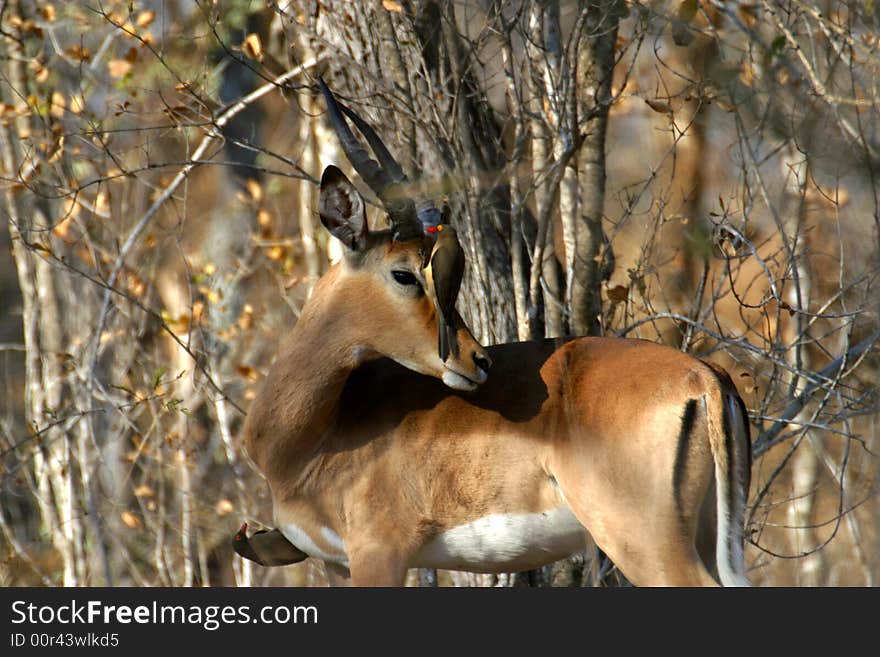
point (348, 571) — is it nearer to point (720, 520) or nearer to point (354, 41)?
point (720, 520)

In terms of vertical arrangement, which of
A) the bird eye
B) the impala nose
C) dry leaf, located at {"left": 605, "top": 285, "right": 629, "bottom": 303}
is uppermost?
dry leaf, located at {"left": 605, "top": 285, "right": 629, "bottom": 303}

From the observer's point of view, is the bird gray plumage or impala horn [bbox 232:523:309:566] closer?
the bird gray plumage

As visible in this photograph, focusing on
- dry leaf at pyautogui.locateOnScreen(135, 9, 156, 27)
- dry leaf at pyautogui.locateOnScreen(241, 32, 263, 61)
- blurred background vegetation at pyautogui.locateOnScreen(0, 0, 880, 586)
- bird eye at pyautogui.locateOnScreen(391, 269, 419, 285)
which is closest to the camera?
bird eye at pyautogui.locateOnScreen(391, 269, 419, 285)

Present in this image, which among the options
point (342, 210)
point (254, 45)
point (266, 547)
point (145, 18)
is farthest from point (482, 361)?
point (145, 18)

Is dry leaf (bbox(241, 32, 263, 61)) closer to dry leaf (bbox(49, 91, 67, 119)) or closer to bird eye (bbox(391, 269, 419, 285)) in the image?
bird eye (bbox(391, 269, 419, 285))

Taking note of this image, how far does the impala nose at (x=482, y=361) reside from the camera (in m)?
4.08

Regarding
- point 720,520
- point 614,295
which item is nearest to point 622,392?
point 720,520

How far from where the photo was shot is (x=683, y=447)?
12.5 ft

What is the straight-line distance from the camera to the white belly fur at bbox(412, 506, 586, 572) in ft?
13.4

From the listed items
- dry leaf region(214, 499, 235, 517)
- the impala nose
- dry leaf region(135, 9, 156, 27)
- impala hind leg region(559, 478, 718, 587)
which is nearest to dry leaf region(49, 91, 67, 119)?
dry leaf region(135, 9, 156, 27)

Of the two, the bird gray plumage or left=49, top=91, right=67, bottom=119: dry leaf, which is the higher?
left=49, top=91, right=67, bottom=119: dry leaf

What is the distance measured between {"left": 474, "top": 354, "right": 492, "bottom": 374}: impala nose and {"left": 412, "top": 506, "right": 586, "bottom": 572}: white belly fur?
0.51 meters

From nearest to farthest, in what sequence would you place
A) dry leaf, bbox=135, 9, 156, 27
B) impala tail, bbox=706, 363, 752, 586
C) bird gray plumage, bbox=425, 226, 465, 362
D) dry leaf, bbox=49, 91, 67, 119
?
impala tail, bbox=706, 363, 752, 586 < bird gray plumage, bbox=425, 226, 465, 362 < dry leaf, bbox=135, 9, 156, 27 < dry leaf, bbox=49, 91, 67, 119

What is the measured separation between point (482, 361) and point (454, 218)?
185 centimetres
